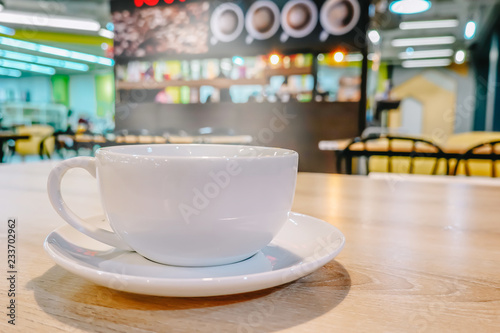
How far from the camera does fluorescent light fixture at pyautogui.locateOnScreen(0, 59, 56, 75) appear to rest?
13539mm

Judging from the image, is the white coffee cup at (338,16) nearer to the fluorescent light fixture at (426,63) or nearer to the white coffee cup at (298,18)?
the white coffee cup at (298,18)

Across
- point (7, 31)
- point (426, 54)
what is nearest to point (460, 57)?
point (426, 54)

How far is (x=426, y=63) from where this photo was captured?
1311cm

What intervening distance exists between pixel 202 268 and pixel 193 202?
6cm

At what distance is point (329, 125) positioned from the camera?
493 cm

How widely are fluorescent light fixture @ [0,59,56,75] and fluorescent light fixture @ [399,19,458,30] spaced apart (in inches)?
488

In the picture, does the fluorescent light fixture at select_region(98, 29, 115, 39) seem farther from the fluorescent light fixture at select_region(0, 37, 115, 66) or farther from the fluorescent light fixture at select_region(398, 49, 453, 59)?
the fluorescent light fixture at select_region(398, 49, 453, 59)

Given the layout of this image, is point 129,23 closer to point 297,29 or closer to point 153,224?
point 297,29

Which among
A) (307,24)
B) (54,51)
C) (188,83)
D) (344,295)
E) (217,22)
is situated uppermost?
(54,51)

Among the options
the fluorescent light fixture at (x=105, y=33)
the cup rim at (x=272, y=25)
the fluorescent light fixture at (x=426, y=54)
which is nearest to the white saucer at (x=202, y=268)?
the cup rim at (x=272, y=25)

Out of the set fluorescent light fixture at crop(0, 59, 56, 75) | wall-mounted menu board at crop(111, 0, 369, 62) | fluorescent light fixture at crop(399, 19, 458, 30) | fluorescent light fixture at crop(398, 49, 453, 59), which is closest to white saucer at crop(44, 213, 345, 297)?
wall-mounted menu board at crop(111, 0, 369, 62)

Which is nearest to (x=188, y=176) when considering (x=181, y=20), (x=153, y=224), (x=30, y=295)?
(x=153, y=224)

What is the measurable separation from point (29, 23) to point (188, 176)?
9946 mm

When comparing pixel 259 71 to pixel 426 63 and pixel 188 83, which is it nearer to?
pixel 188 83
